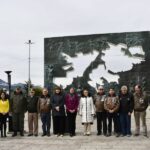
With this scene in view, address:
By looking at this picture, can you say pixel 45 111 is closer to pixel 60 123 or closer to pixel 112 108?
pixel 60 123

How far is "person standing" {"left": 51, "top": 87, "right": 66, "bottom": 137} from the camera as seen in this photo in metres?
14.2

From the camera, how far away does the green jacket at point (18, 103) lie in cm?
1445

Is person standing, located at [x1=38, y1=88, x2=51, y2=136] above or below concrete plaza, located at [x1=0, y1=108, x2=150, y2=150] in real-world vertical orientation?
above

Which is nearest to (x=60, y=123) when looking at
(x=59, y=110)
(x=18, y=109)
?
(x=59, y=110)

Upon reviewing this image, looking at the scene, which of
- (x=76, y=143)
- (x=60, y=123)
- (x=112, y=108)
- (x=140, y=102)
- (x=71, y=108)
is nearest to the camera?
(x=76, y=143)

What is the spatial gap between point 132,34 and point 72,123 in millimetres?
26435

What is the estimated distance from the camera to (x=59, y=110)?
1424 centimetres

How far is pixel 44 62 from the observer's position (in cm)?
4244

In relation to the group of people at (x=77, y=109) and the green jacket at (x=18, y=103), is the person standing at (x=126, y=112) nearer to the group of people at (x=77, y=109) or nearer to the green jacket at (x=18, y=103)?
the group of people at (x=77, y=109)

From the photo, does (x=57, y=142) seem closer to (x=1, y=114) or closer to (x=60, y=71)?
(x=1, y=114)

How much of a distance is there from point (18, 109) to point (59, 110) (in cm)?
132

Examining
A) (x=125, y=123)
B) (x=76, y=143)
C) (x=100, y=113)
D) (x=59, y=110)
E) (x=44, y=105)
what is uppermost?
(x=44, y=105)

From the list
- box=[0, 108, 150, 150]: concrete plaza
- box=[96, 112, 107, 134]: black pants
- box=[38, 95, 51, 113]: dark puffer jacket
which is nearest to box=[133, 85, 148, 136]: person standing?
box=[0, 108, 150, 150]: concrete plaza

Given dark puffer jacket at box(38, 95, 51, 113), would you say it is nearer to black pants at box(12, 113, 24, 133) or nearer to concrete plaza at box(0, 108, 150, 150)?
black pants at box(12, 113, 24, 133)
